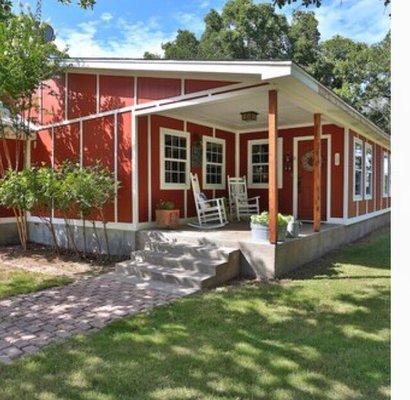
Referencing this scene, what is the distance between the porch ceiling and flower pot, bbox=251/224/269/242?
6.64 ft

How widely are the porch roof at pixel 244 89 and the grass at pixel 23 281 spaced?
3.14 meters

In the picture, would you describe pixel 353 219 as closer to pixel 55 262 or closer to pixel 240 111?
pixel 240 111

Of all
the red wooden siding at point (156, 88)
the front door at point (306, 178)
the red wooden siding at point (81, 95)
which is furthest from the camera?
the front door at point (306, 178)

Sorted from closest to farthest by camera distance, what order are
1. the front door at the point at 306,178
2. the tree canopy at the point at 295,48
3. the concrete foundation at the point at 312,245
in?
the concrete foundation at the point at 312,245 < the front door at the point at 306,178 < the tree canopy at the point at 295,48

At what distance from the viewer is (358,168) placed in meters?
10.6

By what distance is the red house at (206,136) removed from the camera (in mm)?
6301

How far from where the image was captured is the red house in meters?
6.30

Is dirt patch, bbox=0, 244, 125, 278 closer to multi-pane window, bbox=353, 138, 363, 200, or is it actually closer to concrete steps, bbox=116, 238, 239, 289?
concrete steps, bbox=116, 238, 239, 289

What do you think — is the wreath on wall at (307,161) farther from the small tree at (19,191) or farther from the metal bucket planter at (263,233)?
the small tree at (19,191)

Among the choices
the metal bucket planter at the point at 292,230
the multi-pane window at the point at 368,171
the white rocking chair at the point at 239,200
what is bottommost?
the metal bucket planter at the point at 292,230

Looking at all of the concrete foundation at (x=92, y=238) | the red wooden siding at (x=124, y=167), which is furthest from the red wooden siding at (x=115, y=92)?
the concrete foundation at (x=92, y=238)

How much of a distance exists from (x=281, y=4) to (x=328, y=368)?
4.28 metres

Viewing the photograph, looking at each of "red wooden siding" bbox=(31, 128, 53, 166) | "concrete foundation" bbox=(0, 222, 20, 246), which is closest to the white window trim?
"red wooden siding" bbox=(31, 128, 53, 166)
